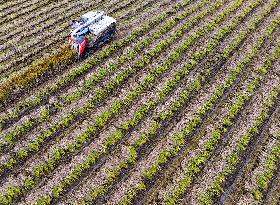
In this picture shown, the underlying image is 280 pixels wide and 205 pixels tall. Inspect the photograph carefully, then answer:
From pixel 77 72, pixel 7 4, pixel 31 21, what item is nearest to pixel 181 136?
pixel 77 72

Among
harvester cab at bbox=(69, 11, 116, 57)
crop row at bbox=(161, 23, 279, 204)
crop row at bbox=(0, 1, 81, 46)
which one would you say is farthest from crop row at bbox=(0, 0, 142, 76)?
crop row at bbox=(161, 23, 279, 204)

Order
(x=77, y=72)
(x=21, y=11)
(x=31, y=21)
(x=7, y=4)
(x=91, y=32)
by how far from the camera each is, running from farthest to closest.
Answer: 1. (x=7, y=4)
2. (x=21, y=11)
3. (x=31, y=21)
4. (x=91, y=32)
5. (x=77, y=72)

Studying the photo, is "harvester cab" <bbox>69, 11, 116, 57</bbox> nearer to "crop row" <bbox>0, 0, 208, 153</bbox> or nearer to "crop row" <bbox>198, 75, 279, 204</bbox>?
"crop row" <bbox>0, 0, 208, 153</bbox>

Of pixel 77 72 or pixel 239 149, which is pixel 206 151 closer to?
pixel 239 149

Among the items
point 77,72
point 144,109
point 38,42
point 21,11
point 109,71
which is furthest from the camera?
point 21,11

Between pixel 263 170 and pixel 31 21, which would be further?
pixel 31 21

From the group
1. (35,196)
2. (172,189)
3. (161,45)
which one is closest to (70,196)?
(35,196)

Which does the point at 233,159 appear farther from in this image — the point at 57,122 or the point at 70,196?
the point at 57,122
